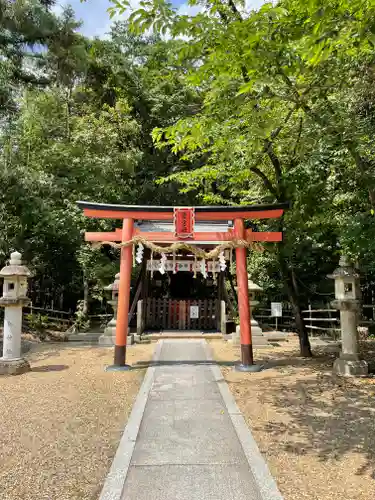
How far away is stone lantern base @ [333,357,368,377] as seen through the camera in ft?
25.3

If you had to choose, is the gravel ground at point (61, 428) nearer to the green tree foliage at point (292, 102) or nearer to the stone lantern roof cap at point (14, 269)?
the stone lantern roof cap at point (14, 269)

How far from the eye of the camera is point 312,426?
4980mm

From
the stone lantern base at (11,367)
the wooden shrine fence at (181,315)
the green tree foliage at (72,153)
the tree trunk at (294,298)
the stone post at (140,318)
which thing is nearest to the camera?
the stone lantern base at (11,367)

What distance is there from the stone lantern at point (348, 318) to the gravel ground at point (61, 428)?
454 cm

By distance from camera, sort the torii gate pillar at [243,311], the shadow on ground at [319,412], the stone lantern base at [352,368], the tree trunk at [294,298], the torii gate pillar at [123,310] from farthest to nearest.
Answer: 1. the tree trunk at [294,298]
2. the torii gate pillar at [123,310]
3. the torii gate pillar at [243,311]
4. the stone lantern base at [352,368]
5. the shadow on ground at [319,412]

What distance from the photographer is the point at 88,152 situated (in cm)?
1673

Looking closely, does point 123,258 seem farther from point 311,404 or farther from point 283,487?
point 283,487

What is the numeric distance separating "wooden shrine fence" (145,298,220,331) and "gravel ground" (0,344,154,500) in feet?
25.6

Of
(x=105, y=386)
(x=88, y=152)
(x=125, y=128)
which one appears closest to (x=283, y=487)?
(x=105, y=386)

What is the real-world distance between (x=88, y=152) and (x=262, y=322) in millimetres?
12704

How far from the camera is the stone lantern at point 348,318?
781 centimetres

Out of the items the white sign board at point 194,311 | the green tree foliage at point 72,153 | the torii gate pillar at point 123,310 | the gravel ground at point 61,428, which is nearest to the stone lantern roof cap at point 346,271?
the torii gate pillar at point 123,310

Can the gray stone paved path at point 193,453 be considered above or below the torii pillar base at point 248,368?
below

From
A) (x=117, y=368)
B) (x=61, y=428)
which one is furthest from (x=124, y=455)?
(x=117, y=368)
